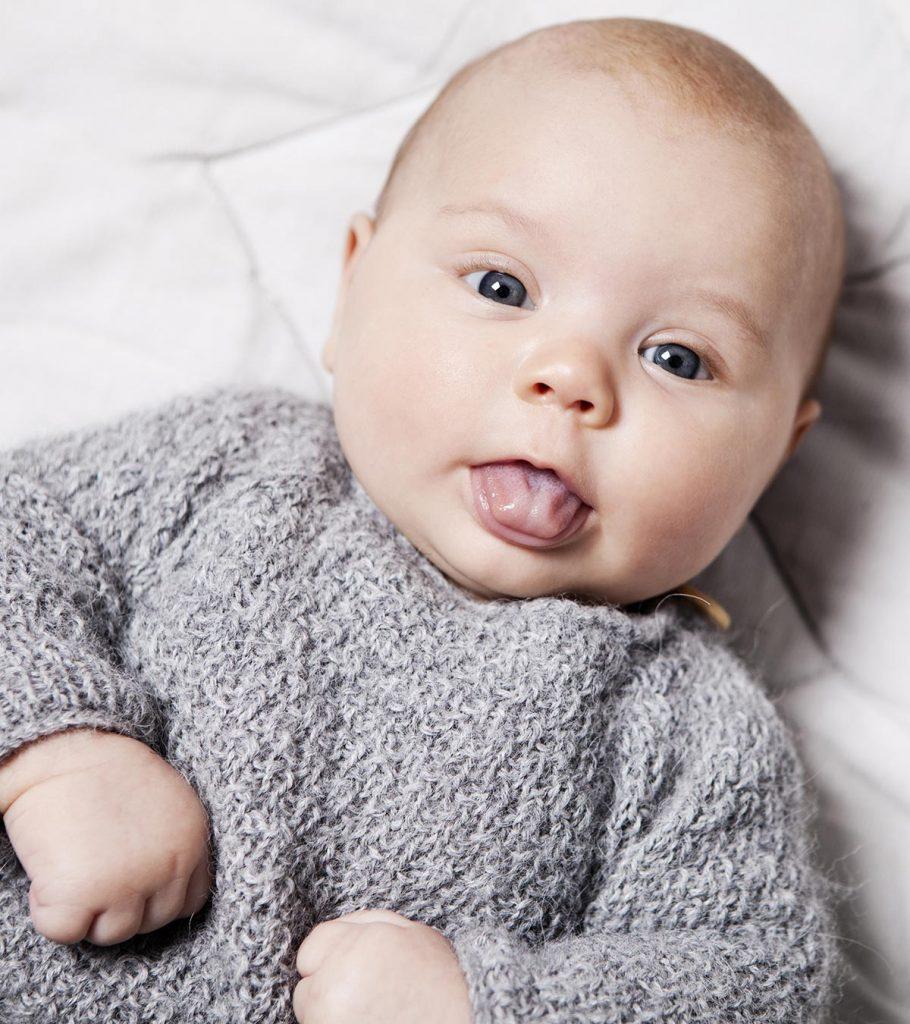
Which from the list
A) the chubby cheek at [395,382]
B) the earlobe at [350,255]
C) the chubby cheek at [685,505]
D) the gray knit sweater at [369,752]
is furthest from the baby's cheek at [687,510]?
the earlobe at [350,255]

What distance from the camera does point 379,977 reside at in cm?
101

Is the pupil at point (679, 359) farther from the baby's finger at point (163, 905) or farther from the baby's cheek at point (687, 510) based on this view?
the baby's finger at point (163, 905)

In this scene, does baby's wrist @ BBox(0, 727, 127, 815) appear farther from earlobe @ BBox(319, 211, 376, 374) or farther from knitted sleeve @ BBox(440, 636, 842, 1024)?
earlobe @ BBox(319, 211, 376, 374)

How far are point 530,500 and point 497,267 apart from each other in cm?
28

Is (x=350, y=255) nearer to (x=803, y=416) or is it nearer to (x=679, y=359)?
(x=679, y=359)

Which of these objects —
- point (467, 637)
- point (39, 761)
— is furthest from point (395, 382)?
point (39, 761)

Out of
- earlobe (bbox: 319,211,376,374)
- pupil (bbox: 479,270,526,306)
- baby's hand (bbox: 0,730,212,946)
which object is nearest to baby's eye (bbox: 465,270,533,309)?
pupil (bbox: 479,270,526,306)

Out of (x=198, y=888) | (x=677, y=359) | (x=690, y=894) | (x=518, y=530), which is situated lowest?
(x=198, y=888)

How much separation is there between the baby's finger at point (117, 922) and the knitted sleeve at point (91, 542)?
0.17 metres

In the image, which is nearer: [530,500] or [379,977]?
[379,977]

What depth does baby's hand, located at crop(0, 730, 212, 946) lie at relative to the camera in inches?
39.0

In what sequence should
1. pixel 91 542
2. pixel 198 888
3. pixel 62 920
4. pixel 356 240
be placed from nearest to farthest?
pixel 62 920 → pixel 198 888 → pixel 91 542 → pixel 356 240

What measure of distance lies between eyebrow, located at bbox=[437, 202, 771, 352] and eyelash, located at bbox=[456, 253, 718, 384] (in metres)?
0.04

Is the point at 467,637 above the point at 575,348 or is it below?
below
